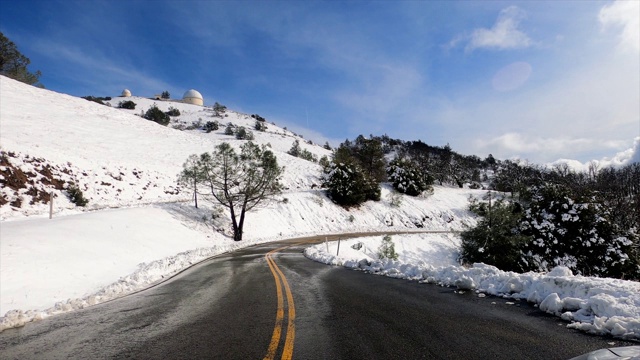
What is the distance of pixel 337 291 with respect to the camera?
8281mm

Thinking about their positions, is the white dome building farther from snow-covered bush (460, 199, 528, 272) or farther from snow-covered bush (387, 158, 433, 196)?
snow-covered bush (460, 199, 528, 272)

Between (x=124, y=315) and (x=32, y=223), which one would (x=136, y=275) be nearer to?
(x=124, y=315)

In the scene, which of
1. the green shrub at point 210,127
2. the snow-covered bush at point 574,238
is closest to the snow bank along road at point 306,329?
the snow-covered bush at point 574,238

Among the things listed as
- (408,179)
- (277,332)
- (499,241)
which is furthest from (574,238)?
(408,179)

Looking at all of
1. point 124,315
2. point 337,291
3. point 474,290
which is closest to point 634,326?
point 474,290

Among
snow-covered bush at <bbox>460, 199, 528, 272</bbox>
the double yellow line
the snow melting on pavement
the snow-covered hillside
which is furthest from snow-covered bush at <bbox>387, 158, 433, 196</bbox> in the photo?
the double yellow line

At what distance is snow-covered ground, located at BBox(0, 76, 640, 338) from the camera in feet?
23.7

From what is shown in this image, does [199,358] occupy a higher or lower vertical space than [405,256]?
higher

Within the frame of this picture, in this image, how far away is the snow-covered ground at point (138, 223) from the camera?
Answer: 721 centimetres

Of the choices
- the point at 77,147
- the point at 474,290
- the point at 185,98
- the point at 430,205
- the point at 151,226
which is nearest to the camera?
the point at 474,290

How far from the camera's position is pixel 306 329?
5223 millimetres

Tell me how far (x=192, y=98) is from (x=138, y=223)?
125954 millimetres

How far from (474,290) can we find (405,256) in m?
26.9

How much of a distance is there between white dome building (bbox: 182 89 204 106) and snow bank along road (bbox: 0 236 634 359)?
14057 cm
